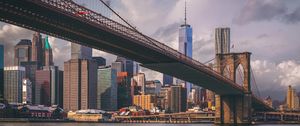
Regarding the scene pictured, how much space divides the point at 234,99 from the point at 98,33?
48.1 meters

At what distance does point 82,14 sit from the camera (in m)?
54.1

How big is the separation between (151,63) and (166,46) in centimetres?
539

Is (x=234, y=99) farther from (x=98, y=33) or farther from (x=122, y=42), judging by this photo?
(x=98, y=33)

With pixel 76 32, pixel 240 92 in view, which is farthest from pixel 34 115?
pixel 76 32

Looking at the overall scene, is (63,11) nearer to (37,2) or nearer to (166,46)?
(37,2)

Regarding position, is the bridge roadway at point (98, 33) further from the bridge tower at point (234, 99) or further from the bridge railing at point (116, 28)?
the bridge tower at point (234, 99)

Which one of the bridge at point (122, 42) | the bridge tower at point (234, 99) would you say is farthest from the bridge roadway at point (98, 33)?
the bridge tower at point (234, 99)

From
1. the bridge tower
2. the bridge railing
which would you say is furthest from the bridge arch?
the bridge railing

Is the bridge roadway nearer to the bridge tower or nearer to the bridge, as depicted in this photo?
the bridge

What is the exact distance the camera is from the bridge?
1992 inches

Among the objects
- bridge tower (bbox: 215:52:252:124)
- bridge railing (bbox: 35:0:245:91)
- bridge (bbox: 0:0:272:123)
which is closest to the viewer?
bridge (bbox: 0:0:272:123)

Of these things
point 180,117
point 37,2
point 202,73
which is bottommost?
point 180,117

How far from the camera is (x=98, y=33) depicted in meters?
60.1

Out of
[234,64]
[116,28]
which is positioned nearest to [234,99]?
[234,64]
